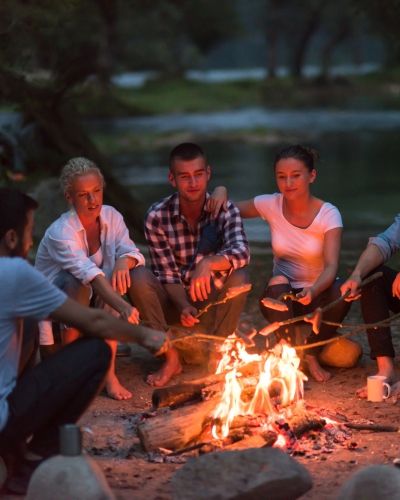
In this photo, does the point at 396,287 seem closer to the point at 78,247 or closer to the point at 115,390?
the point at 115,390

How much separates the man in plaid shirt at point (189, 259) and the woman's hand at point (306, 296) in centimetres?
37

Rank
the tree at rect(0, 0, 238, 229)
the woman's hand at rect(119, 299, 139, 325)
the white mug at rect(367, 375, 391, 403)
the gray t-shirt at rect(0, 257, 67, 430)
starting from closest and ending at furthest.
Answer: the gray t-shirt at rect(0, 257, 67, 430)
the woman's hand at rect(119, 299, 139, 325)
the white mug at rect(367, 375, 391, 403)
the tree at rect(0, 0, 238, 229)

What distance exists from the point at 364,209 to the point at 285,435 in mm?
9884

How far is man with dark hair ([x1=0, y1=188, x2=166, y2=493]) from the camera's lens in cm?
462

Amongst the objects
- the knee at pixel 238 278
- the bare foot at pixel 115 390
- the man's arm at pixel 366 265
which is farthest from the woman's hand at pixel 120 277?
the man's arm at pixel 366 265

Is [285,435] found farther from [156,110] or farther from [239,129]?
[156,110]

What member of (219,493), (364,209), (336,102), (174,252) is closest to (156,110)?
(336,102)

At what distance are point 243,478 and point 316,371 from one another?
2.45m

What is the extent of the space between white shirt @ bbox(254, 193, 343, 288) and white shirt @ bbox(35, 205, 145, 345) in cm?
83

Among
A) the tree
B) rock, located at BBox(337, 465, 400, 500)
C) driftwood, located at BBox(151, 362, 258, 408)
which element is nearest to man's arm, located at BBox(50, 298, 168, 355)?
driftwood, located at BBox(151, 362, 258, 408)

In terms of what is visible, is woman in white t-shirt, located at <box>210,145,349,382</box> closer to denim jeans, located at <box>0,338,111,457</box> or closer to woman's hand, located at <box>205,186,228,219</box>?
woman's hand, located at <box>205,186,228,219</box>

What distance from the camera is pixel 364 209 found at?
49.7ft

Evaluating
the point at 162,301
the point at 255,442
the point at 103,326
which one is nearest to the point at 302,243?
the point at 162,301

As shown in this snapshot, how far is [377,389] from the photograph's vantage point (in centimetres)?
634
